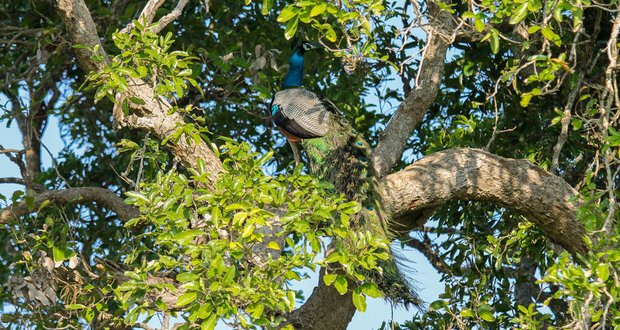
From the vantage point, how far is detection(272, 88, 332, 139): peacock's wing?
6.07 m

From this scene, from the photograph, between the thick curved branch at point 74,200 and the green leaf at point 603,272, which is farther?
the thick curved branch at point 74,200

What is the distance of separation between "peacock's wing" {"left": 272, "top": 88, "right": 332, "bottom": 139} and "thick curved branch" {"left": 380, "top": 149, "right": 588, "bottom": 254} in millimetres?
909

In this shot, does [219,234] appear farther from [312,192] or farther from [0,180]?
[0,180]

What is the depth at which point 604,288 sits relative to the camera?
398 cm

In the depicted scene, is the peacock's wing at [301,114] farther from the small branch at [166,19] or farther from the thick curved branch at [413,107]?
the small branch at [166,19]

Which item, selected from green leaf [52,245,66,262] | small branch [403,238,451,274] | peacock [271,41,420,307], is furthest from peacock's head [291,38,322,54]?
green leaf [52,245,66,262]

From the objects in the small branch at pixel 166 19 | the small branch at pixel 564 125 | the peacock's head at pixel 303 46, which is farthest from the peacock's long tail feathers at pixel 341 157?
the small branch at pixel 166 19

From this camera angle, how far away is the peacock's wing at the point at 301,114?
607 cm

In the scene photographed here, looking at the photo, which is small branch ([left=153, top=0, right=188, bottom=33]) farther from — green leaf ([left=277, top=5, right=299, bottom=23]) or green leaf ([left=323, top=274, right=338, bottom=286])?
green leaf ([left=323, top=274, right=338, bottom=286])

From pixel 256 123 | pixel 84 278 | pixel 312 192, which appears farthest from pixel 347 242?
pixel 256 123

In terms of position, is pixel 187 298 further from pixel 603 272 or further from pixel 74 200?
pixel 74 200

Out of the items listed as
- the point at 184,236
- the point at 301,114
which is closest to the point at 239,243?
the point at 184,236

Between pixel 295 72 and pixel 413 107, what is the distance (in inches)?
55.2

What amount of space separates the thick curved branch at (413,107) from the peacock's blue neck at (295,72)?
4.18ft
